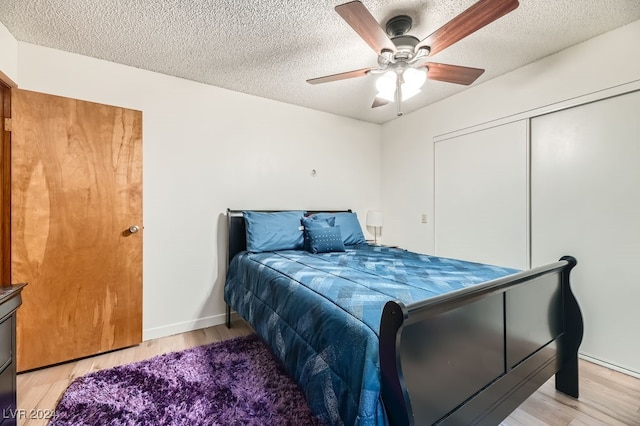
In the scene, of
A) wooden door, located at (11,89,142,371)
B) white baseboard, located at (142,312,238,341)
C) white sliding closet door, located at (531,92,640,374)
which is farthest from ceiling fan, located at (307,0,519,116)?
white baseboard, located at (142,312,238,341)

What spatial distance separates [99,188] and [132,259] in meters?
0.63

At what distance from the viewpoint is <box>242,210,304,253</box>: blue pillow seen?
266 centimetres

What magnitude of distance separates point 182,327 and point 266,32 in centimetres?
266

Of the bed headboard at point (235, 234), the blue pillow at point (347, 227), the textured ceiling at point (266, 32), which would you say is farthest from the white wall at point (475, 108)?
the bed headboard at point (235, 234)

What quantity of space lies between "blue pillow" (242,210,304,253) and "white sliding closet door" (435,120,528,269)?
169 cm

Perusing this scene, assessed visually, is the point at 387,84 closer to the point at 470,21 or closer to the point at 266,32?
the point at 470,21

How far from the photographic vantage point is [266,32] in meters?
1.99

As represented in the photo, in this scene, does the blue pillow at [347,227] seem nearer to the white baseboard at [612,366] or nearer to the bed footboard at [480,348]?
the bed footboard at [480,348]

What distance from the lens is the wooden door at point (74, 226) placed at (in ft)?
6.48

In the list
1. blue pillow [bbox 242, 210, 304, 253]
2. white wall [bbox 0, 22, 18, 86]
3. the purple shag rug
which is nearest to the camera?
the purple shag rug

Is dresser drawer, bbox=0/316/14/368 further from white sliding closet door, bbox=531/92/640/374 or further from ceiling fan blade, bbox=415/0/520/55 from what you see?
white sliding closet door, bbox=531/92/640/374

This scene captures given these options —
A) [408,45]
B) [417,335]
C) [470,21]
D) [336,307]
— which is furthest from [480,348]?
[408,45]

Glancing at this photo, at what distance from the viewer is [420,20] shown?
6.10 ft

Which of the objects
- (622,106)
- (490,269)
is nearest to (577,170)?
(622,106)
